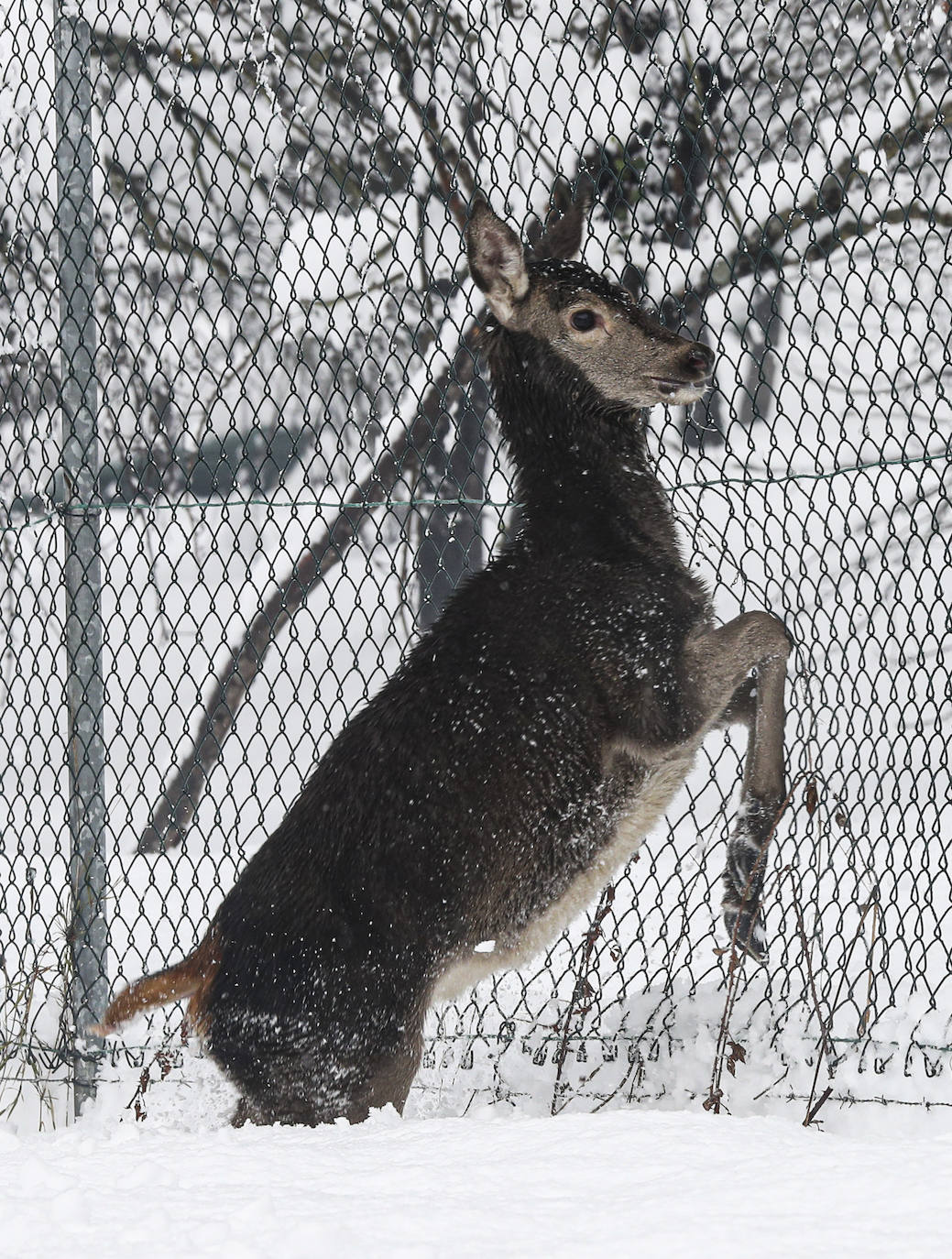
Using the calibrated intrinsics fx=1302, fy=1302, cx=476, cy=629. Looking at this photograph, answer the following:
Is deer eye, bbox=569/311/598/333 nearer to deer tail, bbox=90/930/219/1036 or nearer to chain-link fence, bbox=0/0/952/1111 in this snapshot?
chain-link fence, bbox=0/0/952/1111

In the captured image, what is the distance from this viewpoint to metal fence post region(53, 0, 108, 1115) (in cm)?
509

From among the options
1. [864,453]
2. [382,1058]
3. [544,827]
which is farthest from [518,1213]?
[864,453]

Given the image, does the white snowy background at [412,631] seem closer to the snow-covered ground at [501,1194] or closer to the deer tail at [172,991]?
the snow-covered ground at [501,1194]

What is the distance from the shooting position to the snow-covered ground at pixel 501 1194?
187 cm

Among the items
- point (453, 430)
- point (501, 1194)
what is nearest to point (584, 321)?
point (501, 1194)

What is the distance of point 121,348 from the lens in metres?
9.30

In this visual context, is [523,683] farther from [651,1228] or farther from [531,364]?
[651,1228]

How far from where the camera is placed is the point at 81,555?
17.0ft

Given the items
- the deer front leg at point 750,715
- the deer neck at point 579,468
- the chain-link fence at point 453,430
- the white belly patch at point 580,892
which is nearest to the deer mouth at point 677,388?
the deer neck at point 579,468

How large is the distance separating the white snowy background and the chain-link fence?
56mm

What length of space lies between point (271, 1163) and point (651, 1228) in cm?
78

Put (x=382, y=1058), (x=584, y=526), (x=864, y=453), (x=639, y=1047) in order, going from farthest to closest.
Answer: (x=864, y=453)
(x=639, y=1047)
(x=584, y=526)
(x=382, y=1058)

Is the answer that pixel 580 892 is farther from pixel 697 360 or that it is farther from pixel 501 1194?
pixel 501 1194

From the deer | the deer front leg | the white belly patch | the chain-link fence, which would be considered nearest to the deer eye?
the deer
